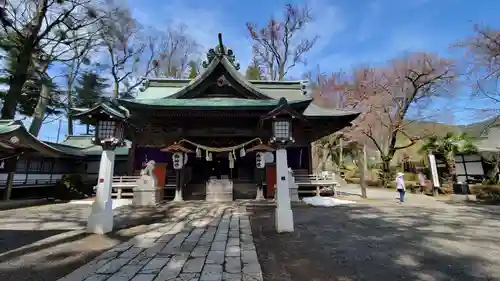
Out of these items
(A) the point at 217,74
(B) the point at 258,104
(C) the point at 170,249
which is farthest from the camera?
(A) the point at 217,74

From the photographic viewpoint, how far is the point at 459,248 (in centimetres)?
520

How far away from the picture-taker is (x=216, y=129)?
1307cm

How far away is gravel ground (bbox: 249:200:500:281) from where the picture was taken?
12.7 ft

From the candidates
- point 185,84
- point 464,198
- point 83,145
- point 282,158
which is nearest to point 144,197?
point 282,158

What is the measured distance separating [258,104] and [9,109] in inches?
665

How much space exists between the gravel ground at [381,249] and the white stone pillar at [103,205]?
4.17 meters

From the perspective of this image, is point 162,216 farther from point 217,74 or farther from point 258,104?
point 217,74

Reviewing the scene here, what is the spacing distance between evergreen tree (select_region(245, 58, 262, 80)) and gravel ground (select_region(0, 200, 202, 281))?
21.5m

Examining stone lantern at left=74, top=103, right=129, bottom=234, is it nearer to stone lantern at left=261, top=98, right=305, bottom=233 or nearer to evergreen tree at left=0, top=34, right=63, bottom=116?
stone lantern at left=261, top=98, right=305, bottom=233

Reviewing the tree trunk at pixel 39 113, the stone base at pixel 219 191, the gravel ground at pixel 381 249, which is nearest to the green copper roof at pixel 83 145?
the tree trunk at pixel 39 113

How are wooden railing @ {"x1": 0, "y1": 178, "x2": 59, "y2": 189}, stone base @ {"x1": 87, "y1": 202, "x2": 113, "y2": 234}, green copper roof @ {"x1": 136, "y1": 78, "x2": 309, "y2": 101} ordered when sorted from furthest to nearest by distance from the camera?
green copper roof @ {"x1": 136, "y1": 78, "x2": 309, "y2": 101}
wooden railing @ {"x1": 0, "y1": 178, "x2": 59, "y2": 189}
stone base @ {"x1": 87, "y1": 202, "x2": 113, "y2": 234}

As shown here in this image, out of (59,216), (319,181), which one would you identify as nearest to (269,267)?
(59,216)

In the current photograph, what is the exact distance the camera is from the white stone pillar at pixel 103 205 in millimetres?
6456

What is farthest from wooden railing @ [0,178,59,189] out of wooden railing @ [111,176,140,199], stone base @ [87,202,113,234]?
stone base @ [87,202,113,234]
